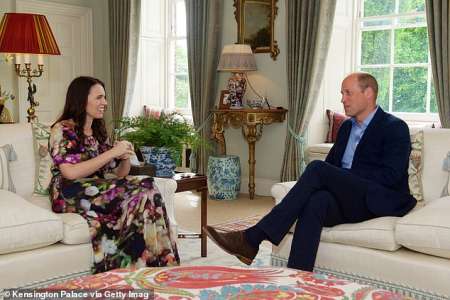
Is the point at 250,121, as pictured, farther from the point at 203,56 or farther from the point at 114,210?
the point at 114,210

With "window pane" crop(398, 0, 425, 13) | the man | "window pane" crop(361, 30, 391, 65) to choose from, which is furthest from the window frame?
the man

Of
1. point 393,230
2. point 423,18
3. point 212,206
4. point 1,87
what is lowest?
point 212,206

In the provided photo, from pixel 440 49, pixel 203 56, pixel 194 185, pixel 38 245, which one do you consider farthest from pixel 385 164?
pixel 203 56

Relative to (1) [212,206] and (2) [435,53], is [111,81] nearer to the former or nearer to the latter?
(1) [212,206]

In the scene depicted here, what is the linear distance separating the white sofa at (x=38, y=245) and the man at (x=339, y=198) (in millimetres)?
632

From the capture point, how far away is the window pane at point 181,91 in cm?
748

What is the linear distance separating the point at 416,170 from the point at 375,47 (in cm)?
300

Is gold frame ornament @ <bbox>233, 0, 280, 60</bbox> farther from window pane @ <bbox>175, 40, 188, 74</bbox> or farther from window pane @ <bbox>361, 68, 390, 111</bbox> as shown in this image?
window pane @ <bbox>175, 40, 188, 74</bbox>

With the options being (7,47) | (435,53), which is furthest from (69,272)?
(435,53)

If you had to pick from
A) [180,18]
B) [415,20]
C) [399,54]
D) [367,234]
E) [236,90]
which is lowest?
[367,234]

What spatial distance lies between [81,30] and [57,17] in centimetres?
35

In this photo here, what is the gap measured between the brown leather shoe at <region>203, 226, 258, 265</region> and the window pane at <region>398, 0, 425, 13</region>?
3.56 meters

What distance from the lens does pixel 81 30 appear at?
7148 mm

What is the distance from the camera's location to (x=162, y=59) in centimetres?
758
